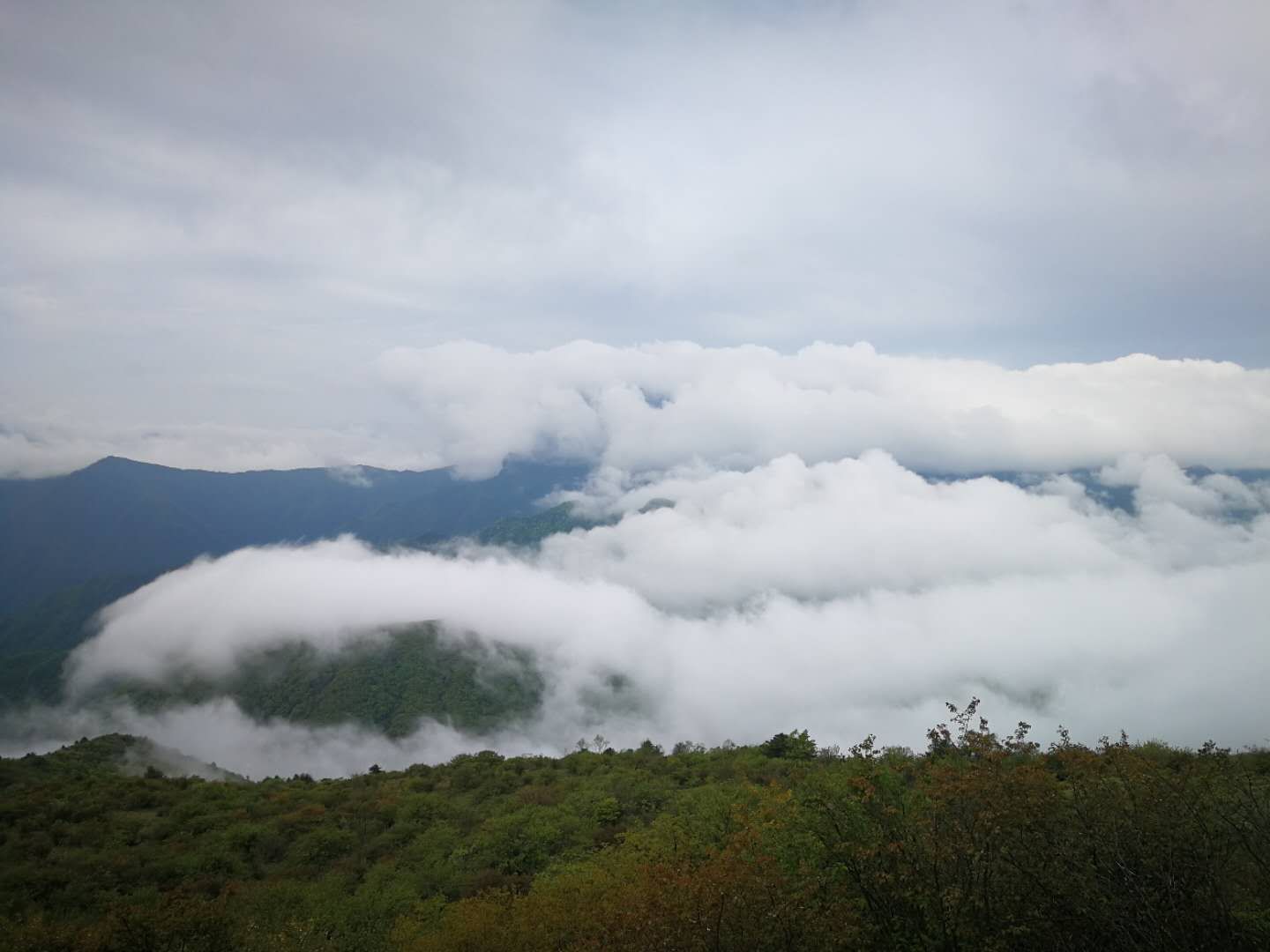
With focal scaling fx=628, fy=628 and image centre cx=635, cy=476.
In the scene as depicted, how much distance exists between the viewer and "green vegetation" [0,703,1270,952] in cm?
1664

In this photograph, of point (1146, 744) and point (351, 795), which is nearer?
point (1146, 744)

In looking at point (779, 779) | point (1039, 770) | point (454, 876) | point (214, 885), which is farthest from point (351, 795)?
point (1039, 770)

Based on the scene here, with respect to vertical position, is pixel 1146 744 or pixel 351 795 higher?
pixel 1146 744

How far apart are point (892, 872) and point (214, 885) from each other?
4719cm

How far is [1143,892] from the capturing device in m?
15.2

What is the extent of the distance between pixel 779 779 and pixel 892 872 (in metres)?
40.6

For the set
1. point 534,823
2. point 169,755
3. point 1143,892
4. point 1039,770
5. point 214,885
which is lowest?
point 169,755

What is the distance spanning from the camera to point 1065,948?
16.4m

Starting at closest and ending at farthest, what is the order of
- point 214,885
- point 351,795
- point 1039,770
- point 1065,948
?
point 1065,948 < point 1039,770 < point 214,885 < point 351,795

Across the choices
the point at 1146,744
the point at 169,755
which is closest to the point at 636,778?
the point at 1146,744

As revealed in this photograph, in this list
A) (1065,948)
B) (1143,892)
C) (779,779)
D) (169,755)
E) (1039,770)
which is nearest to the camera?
(1143,892)

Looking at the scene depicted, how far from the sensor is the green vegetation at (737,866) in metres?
16.6

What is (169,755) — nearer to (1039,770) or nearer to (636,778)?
(636,778)

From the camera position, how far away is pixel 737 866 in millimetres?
19453
